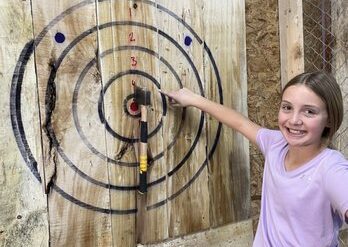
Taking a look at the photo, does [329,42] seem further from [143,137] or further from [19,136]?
[19,136]

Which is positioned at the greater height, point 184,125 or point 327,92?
point 327,92

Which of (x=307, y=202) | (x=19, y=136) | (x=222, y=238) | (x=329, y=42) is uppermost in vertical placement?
(x=329, y=42)

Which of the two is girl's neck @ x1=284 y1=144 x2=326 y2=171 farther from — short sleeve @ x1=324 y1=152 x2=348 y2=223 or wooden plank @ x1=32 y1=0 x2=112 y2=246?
wooden plank @ x1=32 y1=0 x2=112 y2=246

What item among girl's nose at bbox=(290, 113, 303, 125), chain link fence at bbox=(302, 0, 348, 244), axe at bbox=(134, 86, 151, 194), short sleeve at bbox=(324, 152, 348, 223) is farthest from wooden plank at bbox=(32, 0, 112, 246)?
chain link fence at bbox=(302, 0, 348, 244)

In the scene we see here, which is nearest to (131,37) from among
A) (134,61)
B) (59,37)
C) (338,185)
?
(134,61)

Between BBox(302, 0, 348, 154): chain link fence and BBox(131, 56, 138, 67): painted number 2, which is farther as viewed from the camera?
Result: BBox(302, 0, 348, 154): chain link fence

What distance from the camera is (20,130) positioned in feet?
4.93

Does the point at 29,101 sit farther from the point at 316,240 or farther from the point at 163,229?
the point at 316,240

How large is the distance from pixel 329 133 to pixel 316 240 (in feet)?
1.11

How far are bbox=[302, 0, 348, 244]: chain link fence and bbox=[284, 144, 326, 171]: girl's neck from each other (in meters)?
1.02

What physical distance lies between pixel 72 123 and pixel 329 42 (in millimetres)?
1551

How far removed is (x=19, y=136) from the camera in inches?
59.2

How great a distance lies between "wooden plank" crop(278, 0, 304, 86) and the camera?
2213 mm

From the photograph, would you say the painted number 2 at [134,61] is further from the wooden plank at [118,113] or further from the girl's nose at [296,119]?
the girl's nose at [296,119]
